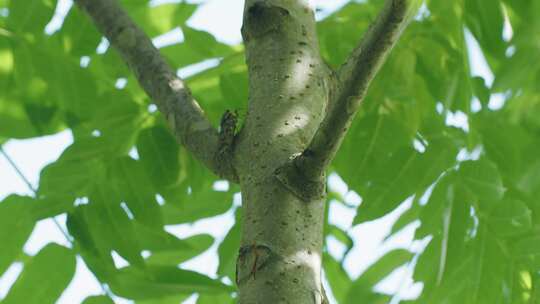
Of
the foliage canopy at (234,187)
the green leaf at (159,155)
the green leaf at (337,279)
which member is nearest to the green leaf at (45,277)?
the foliage canopy at (234,187)

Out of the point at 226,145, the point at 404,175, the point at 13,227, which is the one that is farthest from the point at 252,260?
the point at 13,227

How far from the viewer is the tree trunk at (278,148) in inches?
44.4

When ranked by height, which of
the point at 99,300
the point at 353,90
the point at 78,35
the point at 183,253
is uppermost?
the point at 353,90

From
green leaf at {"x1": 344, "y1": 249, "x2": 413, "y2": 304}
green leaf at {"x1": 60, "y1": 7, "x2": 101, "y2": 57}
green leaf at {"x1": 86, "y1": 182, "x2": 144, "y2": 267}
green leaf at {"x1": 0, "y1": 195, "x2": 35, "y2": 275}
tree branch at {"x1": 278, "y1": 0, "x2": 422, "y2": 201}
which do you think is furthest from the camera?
green leaf at {"x1": 344, "y1": 249, "x2": 413, "y2": 304}

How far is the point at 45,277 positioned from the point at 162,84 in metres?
0.70

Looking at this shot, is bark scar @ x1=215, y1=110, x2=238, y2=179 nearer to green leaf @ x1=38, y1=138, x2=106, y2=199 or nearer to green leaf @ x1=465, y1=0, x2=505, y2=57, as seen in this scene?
green leaf @ x1=38, y1=138, x2=106, y2=199

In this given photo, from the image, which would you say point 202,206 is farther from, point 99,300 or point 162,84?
point 162,84

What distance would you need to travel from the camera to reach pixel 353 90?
1.14 metres

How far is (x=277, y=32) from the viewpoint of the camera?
4.85 feet

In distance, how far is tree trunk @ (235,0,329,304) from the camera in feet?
3.70

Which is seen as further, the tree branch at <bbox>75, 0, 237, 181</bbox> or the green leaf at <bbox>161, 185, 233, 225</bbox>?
the green leaf at <bbox>161, 185, 233, 225</bbox>

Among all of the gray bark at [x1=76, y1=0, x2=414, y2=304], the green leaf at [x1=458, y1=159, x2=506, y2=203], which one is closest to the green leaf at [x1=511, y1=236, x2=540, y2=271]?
the green leaf at [x1=458, y1=159, x2=506, y2=203]

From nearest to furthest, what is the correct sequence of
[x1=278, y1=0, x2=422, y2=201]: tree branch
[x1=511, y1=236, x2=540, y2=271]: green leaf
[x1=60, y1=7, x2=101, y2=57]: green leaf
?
[x1=278, y1=0, x2=422, y2=201]: tree branch
[x1=511, y1=236, x2=540, y2=271]: green leaf
[x1=60, y1=7, x2=101, y2=57]: green leaf

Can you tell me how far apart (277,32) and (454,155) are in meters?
0.64
